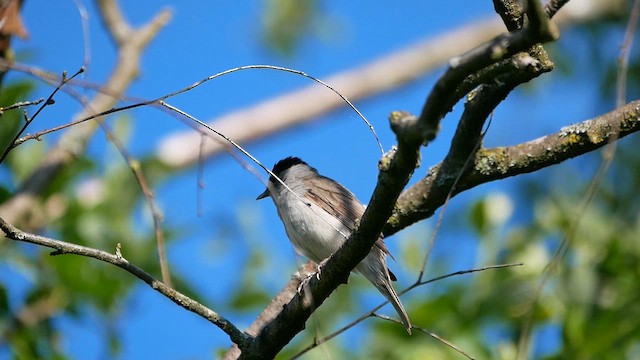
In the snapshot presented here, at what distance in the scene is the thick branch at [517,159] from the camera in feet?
10.2

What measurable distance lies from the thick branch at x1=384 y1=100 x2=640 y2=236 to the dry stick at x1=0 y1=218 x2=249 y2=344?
1.10 m

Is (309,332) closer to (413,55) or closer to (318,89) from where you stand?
(318,89)

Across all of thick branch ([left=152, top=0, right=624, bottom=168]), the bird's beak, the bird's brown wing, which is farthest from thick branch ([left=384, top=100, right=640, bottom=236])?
thick branch ([left=152, top=0, right=624, bottom=168])

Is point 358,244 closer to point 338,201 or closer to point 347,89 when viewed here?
point 338,201

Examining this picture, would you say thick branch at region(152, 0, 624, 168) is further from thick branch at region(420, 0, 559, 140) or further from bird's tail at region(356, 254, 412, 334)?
thick branch at region(420, 0, 559, 140)

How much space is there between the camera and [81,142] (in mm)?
5512

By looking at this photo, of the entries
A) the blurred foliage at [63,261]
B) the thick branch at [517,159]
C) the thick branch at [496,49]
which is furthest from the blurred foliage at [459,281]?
the thick branch at [496,49]

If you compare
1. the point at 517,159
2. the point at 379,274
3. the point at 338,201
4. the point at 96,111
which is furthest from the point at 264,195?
the point at 517,159

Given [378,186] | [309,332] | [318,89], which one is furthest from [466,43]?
[378,186]

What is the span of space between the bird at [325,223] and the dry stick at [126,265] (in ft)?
5.49

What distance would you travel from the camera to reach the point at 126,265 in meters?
2.77

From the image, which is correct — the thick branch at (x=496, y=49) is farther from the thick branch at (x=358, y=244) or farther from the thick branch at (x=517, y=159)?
the thick branch at (x=517, y=159)

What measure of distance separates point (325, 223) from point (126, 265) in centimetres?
240

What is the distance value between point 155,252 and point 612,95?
154 inches
